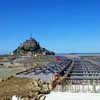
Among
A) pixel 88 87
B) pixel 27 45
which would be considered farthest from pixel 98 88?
pixel 27 45

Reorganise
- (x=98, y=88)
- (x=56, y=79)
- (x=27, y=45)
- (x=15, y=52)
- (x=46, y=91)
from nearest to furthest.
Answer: (x=46, y=91)
(x=98, y=88)
(x=56, y=79)
(x=27, y=45)
(x=15, y=52)

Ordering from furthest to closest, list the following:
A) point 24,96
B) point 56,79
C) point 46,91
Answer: point 56,79
point 46,91
point 24,96

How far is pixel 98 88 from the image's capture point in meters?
13.8

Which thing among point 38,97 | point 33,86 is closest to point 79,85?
point 33,86

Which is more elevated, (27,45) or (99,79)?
(27,45)

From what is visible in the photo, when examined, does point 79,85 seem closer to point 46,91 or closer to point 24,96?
point 46,91

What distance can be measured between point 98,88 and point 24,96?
503 centimetres

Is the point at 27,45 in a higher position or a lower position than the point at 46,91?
higher

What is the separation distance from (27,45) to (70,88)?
68284mm

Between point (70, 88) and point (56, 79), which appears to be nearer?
point (70, 88)

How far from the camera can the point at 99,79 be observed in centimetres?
1703

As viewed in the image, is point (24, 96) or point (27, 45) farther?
point (27, 45)

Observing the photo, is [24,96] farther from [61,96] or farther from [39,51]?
[39,51]

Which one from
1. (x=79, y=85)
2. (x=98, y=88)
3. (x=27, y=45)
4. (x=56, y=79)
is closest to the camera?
(x=98, y=88)
